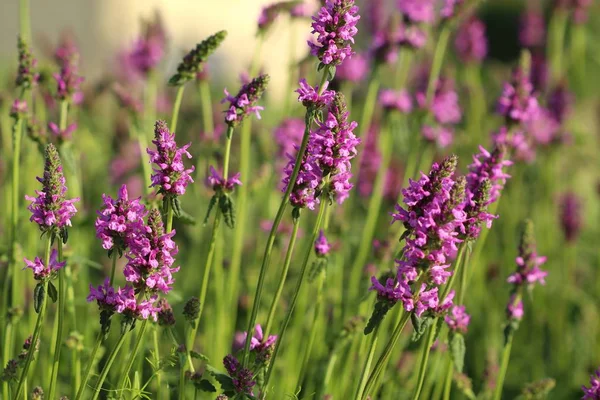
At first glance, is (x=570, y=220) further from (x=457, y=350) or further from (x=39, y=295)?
(x=39, y=295)

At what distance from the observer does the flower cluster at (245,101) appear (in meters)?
2.01

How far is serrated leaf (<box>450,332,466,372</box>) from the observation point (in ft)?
7.41

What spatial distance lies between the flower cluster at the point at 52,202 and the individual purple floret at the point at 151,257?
171 mm

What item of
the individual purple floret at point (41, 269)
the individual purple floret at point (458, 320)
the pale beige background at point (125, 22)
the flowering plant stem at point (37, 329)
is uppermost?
the pale beige background at point (125, 22)

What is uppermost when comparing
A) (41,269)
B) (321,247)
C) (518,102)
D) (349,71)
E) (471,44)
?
(471,44)

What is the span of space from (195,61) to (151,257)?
0.76 meters

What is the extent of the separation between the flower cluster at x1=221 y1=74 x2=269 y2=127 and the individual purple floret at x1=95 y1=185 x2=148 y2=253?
1.15ft

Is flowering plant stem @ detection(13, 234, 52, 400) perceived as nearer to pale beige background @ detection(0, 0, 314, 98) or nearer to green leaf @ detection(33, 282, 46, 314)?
green leaf @ detection(33, 282, 46, 314)

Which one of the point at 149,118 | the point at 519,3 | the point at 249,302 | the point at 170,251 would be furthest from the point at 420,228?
the point at 519,3

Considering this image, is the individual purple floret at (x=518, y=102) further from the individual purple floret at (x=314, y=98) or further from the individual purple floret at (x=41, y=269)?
the individual purple floret at (x=41, y=269)

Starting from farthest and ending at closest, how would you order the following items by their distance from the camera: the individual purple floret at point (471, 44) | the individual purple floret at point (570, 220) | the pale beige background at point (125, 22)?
the pale beige background at point (125, 22)
the individual purple floret at point (471, 44)
the individual purple floret at point (570, 220)

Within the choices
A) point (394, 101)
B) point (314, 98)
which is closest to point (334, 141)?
point (314, 98)

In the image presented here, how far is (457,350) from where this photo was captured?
2289mm

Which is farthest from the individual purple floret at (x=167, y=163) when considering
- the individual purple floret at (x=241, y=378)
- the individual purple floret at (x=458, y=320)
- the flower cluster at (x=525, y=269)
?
the flower cluster at (x=525, y=269)
